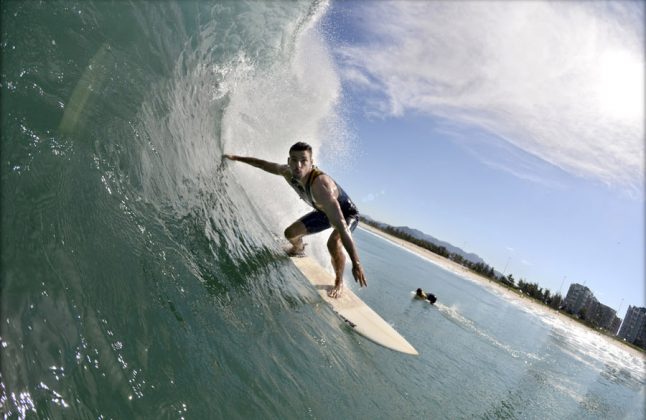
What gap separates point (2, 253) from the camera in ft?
6.81

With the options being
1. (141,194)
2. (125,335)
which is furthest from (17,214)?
(141,194)

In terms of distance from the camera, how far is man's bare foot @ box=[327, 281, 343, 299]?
668 cm

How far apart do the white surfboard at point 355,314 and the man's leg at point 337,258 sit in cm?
12

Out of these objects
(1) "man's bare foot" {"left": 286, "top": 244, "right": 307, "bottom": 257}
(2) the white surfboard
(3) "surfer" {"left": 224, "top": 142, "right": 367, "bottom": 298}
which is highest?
(3) "surfer" {"left": 224, "top": 142, "right": 367, "bottom": 298}

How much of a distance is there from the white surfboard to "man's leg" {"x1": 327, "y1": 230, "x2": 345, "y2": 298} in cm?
12

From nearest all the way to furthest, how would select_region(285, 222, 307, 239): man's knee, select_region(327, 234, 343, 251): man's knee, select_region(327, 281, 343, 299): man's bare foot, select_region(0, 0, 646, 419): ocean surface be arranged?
select_region(0, 0, 646, 419): ocean surface
select_region(327, 234, 343, 251): man's knee
select_region(327, 281, 343, 299): man's bare foot
select_region(285, 222, 307, 239): man's knee

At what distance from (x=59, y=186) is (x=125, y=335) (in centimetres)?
141

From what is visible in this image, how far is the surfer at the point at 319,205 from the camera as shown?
4370 mm

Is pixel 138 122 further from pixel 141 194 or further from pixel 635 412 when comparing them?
pixel 635 412

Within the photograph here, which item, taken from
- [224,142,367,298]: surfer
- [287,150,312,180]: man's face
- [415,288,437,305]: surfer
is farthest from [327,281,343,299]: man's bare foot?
[415,288,437,305]: surfer

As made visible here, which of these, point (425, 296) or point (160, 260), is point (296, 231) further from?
point (425, 296)

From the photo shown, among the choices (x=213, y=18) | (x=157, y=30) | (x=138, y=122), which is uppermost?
(x=213, y=18)

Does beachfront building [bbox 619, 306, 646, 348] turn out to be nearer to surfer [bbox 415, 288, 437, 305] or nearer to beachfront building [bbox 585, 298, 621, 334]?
beachfront building [bbox 585, 298, 621, 334]

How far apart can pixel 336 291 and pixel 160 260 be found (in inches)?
159
